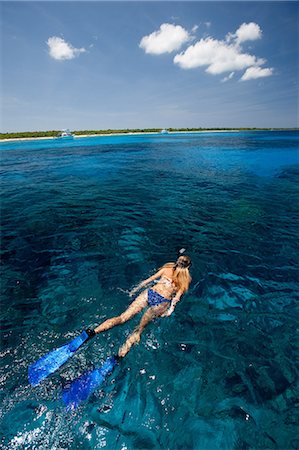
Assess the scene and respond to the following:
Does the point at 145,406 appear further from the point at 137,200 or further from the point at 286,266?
the point at 137,200

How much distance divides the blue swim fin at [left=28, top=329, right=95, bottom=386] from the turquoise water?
0.16 m

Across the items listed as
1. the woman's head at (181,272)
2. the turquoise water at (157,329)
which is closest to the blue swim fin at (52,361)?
the turquoise water at (157,329)

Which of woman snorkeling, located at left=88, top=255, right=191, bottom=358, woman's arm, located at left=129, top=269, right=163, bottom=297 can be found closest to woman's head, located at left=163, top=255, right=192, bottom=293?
woman snorkeling, located at left=88, top=255, right=191, bottom=358

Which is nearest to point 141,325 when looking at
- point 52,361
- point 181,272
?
point 181,272

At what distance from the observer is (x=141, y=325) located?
18.7 feet

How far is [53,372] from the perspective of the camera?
465 cm

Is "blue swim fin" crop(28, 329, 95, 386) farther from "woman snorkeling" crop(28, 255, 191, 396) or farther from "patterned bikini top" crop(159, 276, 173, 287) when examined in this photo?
"patterned bikini top" crop(159, 276, 173, 287)

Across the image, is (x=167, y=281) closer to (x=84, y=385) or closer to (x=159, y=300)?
(x=159, y=300)

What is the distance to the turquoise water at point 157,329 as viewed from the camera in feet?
13.1

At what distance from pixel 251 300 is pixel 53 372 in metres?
5.72

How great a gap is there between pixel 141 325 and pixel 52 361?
84.4 inches

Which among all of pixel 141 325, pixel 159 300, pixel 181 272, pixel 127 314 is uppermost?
pixel 181 272

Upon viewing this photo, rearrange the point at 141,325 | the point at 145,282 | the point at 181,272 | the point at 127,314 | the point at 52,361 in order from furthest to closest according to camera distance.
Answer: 1. the point at 145,282
2. the point at 181,272
3. the point at 127,314
4. the point at 141,325
5. the point at 52,361

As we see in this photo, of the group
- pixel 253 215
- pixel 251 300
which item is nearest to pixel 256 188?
pixel 253 215
